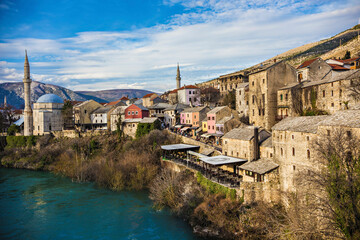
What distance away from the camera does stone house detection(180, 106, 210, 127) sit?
50.3 metres

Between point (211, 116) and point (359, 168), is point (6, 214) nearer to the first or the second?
point (211, 116)

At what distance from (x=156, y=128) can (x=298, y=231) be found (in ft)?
120

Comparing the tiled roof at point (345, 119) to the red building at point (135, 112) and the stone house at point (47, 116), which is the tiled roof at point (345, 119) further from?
the stone house at point (47, 116)

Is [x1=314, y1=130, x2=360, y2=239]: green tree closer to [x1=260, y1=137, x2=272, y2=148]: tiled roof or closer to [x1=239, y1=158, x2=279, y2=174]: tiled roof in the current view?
[x1=239, y1=158, x2=279, y2=174]: tiled roof

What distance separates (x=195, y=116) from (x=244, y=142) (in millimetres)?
21960

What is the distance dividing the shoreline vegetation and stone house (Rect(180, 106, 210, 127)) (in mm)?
6028

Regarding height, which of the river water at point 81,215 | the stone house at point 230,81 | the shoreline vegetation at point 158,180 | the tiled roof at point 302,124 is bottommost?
the river water at point 81,215

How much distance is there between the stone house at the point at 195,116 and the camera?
50312 millimetres

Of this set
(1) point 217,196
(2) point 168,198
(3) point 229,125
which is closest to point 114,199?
(2) point 168,198

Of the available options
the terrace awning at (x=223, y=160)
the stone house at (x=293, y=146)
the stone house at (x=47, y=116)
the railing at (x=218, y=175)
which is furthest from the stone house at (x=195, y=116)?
the stone house at (x=47, y=116)

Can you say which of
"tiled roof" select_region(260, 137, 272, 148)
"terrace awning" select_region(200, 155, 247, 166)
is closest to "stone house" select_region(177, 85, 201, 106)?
"terrace awning" select_region(200, 155, 247, 166)

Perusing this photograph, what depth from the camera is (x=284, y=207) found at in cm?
2353

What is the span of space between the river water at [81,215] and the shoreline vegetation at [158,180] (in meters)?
1.67

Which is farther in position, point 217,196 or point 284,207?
point 217,196
